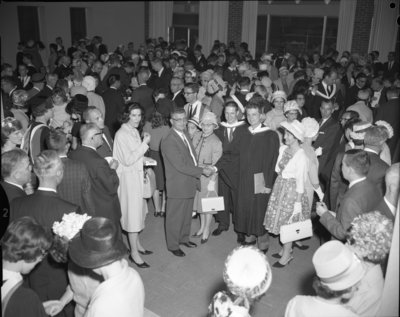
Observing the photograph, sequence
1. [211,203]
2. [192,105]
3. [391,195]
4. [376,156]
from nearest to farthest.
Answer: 1. [391,195]
2. [376,156]
3. [211,203]
4. [192,105]

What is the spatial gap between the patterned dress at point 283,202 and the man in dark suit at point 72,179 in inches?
84.4

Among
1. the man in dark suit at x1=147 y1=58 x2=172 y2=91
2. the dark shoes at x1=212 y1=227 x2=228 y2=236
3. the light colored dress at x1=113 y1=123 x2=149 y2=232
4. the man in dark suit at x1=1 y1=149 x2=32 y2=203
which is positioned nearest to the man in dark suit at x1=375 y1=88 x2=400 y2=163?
the dark shoes at x1=212 y1=227 x2=228 y2=236

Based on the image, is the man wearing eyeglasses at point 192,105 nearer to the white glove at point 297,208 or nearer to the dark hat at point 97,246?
the white glove at point 297,208

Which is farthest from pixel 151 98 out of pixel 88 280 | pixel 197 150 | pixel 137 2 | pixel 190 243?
pixel 137 2

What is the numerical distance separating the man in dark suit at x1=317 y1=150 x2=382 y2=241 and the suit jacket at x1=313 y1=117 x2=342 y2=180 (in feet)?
6.27

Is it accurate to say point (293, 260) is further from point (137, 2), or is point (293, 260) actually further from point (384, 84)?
point (137, 2)

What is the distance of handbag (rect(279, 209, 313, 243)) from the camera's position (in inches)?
166

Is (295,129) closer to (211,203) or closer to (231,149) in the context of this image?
(231,149)

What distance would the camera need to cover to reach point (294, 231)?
427cm

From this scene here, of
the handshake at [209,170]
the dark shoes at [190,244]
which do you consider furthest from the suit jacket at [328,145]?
the dark shoes at [190,244]

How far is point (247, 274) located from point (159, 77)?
7517 millimetres

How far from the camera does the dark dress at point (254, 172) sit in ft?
15.4

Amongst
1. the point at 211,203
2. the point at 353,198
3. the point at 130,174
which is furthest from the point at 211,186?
the point at 353,198

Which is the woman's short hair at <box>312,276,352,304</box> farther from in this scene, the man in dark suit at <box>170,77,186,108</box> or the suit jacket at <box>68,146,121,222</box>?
the man in dark suit at <box>170,77,186,108</box>
